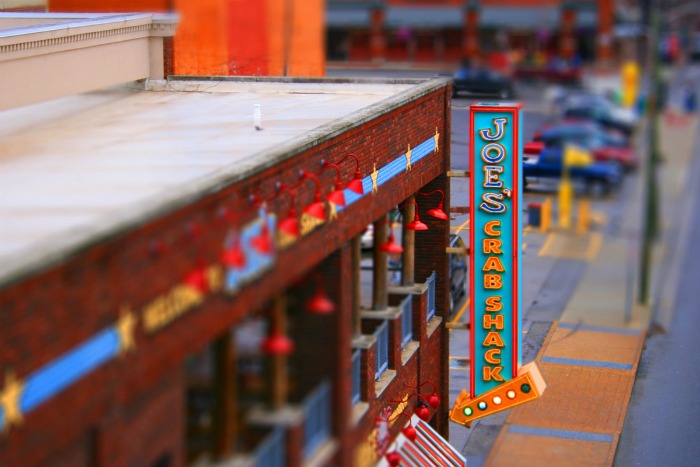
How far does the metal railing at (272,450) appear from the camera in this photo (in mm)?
12178

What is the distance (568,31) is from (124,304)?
88.4m

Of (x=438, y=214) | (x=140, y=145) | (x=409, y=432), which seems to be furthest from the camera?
(x=438, y=214)

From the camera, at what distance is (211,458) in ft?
39.8

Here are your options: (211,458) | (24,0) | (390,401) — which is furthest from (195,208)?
(24,0)

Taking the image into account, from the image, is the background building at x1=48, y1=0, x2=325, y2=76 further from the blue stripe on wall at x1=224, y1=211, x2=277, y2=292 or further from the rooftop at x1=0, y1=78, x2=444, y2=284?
the blue stripe on wall at x1=224, y1=211, x2=277, y2=292

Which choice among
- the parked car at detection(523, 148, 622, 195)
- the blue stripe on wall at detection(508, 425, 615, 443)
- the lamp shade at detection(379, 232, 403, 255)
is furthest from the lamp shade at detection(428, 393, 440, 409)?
the parked car at detection(523, 148, 622, 195)

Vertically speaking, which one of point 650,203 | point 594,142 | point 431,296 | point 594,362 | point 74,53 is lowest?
point 594,362

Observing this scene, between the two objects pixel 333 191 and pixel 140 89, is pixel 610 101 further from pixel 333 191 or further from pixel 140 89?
pixel 333 191

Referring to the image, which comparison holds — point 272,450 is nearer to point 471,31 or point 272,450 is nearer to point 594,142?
point 594,142

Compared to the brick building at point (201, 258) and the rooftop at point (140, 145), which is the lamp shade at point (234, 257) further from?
the rooftop at point (140, 145)

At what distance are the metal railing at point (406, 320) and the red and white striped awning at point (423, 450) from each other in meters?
1.21

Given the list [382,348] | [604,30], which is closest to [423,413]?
[382,348]

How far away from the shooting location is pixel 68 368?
9617mm

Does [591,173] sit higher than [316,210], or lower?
lower
